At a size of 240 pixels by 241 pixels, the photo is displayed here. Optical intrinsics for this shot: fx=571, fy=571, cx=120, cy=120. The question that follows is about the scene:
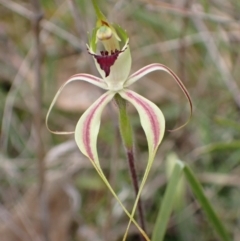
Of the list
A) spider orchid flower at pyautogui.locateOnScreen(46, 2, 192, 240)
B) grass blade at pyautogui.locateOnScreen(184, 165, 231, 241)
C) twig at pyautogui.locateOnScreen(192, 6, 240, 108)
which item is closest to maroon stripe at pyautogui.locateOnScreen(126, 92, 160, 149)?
spider orchid flower at pyautogui.locateOnScreen(46, 2, 192, 240)

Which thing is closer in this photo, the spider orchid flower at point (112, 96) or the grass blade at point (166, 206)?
the spider orchid flower at point (112, 96)

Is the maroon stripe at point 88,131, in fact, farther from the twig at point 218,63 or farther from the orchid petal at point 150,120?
the twig at point 218,63

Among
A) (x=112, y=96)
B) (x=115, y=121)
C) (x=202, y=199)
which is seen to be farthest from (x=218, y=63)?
(x=112, y=96)

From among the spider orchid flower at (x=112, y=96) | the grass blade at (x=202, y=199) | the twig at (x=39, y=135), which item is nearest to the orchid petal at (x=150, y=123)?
the spider orchid flower at (x=112, y=96)

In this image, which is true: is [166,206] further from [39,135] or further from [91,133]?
[39,135]

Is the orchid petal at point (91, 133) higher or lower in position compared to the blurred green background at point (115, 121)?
lower

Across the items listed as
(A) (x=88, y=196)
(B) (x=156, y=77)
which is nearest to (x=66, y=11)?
(B) (x=156, y=77)

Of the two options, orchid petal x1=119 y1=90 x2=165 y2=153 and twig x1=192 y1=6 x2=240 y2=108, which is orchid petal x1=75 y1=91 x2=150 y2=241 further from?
twig x1=192 y1=6 x2=240 y2=108
